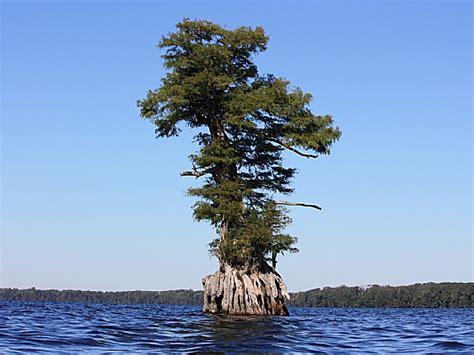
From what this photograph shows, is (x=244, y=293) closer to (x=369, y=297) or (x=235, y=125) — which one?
(x=235, y=125)

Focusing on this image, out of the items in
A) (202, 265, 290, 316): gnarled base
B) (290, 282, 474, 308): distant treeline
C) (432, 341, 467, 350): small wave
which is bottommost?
(432, 341, 467, 350): small wave

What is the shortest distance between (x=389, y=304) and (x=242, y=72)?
3570 inches

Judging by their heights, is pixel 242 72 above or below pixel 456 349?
above

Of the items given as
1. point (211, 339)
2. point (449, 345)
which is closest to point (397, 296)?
point (449, 345)

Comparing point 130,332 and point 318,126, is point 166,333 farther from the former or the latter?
point 318,126

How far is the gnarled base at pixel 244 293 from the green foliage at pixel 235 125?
34.0 inches

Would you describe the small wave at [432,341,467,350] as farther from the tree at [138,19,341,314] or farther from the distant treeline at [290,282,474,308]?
the distant treeline at [290,282,474,308]

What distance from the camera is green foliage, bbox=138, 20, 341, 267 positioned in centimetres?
3662

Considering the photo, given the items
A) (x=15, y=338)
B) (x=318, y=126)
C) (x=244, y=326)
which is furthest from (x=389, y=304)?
(x=15, y=338)

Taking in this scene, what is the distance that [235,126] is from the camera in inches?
1528

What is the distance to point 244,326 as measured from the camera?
85.8 feet

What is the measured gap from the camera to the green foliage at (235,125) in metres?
36.6

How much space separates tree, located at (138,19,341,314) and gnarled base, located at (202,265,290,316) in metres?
0.60

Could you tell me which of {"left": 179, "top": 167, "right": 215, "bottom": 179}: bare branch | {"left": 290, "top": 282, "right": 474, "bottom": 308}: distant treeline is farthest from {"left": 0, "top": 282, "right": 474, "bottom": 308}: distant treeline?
{"left": 179, "top": 167, "right": 215, "bottom": 179}: bare branch
